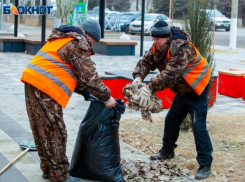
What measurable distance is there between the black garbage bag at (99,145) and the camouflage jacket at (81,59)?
313mm

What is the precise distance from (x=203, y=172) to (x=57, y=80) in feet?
6.04

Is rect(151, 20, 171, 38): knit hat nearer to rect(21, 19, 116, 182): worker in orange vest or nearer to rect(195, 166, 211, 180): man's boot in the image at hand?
rect(21, 19, 116, 182): worker in orange vest

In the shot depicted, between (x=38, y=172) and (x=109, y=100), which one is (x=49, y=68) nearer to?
(x=109, y=100)

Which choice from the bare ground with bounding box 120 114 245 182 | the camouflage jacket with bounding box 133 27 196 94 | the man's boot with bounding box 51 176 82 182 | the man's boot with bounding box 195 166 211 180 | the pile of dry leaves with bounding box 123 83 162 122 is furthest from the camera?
the bare ground with bounding box 120 114 245 182

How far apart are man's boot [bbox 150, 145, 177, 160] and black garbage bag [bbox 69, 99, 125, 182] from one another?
3.11ft

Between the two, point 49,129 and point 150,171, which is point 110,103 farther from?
point 150,171

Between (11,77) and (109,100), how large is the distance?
24.7 feet

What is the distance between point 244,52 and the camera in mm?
21062

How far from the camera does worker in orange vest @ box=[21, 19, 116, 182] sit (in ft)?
14.0

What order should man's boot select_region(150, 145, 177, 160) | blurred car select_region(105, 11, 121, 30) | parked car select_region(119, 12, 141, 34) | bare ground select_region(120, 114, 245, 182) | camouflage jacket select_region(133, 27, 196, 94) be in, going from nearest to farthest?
camouflage jacket select_region(133, 27, 196, 94) → bare ground select_region(120, 114, 245, 182) → man's boot select_region(150, 145, 177, 160) → blurred car select_region(105, 11, 121, 30) → parked car select_region(119, 12, 141, 34)

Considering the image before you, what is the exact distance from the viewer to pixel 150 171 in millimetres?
5062

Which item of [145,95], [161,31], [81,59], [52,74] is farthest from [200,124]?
[52,74]

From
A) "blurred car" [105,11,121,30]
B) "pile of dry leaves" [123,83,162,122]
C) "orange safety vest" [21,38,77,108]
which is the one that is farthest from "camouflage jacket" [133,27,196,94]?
"blurred car" [105,11,121,30]

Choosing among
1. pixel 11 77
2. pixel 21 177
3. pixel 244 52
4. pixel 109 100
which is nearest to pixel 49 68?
pixel 109 100
